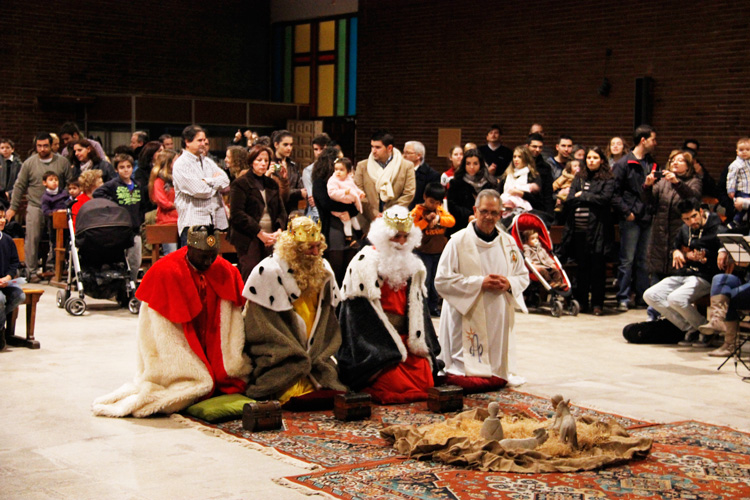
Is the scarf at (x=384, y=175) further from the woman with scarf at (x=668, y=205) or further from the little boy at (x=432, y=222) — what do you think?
the woman with scarf at (x=668, y=205)

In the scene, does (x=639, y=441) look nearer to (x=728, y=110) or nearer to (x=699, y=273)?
(x=699, y=273)

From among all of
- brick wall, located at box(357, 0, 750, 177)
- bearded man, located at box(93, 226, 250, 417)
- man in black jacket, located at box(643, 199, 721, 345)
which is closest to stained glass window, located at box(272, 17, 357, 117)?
brick wall, located at box(357, 0, 750, 177)

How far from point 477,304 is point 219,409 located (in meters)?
2.20

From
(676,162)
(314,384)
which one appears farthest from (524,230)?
(314,384)

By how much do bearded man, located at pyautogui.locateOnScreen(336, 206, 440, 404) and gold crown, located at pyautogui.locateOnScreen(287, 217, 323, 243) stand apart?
1.40ft

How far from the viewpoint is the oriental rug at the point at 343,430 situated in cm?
526

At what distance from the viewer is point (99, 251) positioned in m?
9.82

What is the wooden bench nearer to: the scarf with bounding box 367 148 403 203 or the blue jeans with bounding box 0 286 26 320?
the blue jeans with bounding box 0 286 26 320

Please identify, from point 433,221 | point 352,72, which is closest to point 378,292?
point 433,221

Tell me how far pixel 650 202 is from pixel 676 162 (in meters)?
0.67

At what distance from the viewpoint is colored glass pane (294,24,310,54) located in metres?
20.5

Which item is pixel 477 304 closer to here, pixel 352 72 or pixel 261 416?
pixel 261 416

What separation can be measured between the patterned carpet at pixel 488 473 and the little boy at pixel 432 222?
12.0 ft

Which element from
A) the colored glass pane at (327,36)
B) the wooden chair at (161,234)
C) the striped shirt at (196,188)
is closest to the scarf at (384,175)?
the striped shirt at (196,188)
